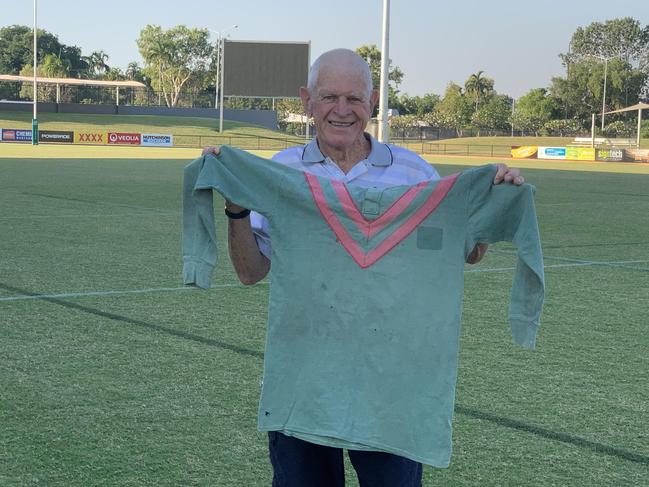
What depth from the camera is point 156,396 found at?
5.45 m

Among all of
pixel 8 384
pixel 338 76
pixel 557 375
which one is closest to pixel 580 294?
pixel 557 375

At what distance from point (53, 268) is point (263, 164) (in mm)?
7541

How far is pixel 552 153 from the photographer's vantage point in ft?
184

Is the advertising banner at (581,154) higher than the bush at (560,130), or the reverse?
the bush at (560,130)

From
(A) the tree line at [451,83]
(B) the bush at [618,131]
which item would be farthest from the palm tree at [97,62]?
(B) the bush at [618,131]

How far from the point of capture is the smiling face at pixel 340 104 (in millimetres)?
2904

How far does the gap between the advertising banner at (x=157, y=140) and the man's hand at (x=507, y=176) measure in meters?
61.1

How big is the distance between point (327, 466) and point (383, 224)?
69cm

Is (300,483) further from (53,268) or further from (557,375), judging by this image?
(53,268)

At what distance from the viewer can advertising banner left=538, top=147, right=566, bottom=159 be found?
55469mm

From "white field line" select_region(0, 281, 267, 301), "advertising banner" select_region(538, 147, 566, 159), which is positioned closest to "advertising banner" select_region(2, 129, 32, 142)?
"advertising banner" select_region(538, 147, 566, 159)

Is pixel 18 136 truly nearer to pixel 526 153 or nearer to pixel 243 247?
A: pixel 526 153

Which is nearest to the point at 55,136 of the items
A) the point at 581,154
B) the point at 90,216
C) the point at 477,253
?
the point at 581,154

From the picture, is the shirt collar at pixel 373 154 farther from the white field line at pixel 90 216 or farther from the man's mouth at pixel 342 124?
the white field line at pixel 90 216
